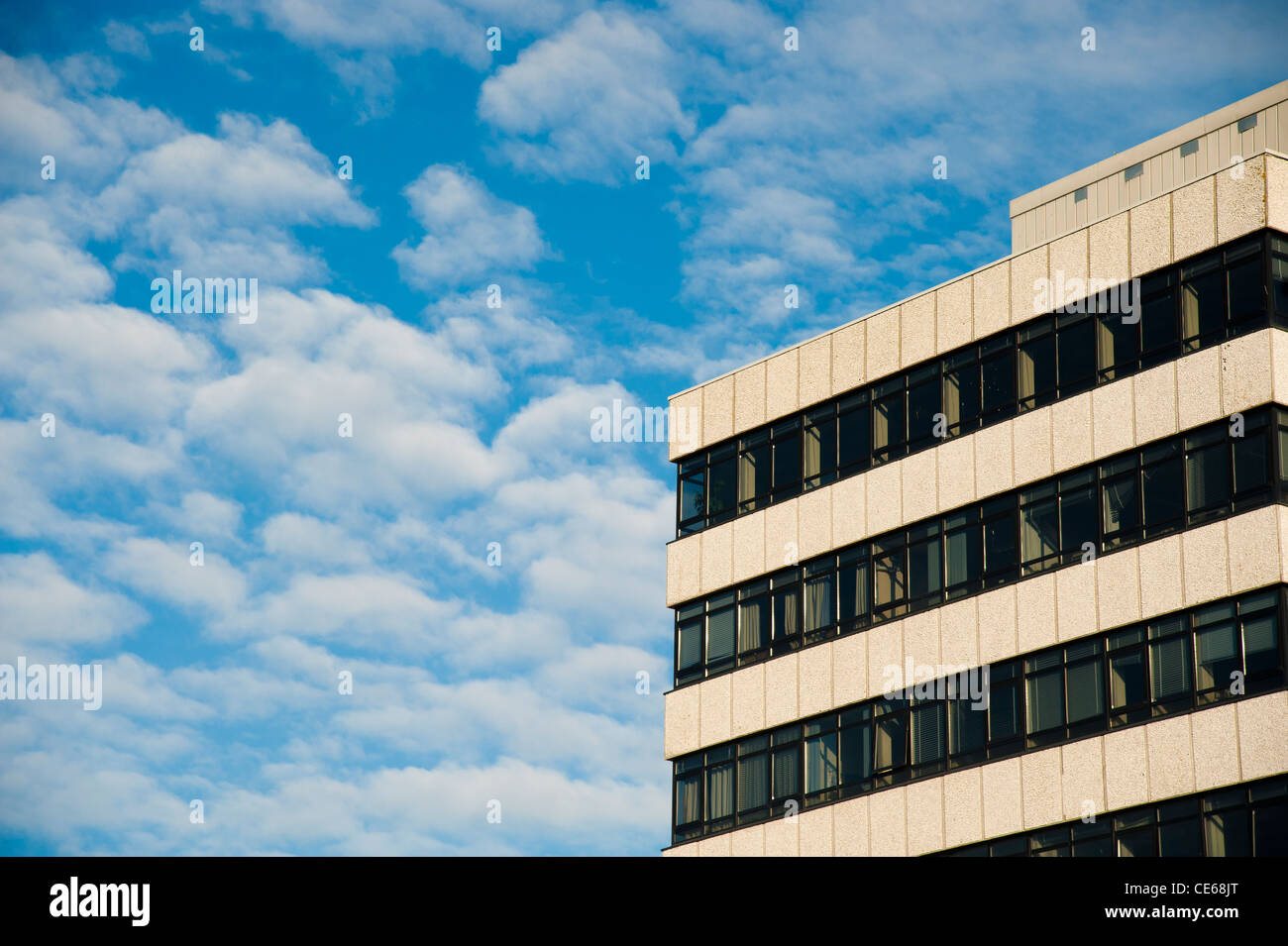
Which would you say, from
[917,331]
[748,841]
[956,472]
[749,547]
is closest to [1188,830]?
[956,472]

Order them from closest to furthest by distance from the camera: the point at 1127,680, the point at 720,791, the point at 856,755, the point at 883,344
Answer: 1. the point at 1127,680
2. the point at 856,755
3. the point at 883,344
4. the point at 720,791

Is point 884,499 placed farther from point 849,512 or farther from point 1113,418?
point 1113,418

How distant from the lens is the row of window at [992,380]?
119 feet

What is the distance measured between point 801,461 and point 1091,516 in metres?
8.47

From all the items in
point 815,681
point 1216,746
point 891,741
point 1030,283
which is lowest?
point 1216,746

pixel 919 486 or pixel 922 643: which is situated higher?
pixel 919 486

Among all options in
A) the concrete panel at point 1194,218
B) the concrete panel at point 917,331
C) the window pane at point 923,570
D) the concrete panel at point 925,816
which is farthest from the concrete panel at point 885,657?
the concrete panel at point 1194,218

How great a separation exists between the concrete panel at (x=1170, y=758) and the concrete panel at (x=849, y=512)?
9.20 metres

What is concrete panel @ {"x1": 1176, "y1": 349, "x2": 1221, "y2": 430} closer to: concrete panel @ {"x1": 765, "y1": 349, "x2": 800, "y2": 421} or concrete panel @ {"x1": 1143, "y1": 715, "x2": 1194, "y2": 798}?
concrete panel @ {"x1": 1143, "y1": 715, "x2": 1194, "y2": 798}

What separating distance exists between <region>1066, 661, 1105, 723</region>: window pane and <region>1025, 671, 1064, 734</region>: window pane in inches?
9.1

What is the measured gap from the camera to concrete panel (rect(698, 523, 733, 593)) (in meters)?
45.0

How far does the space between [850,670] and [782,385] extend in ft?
25.2

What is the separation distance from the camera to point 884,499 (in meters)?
42.0
